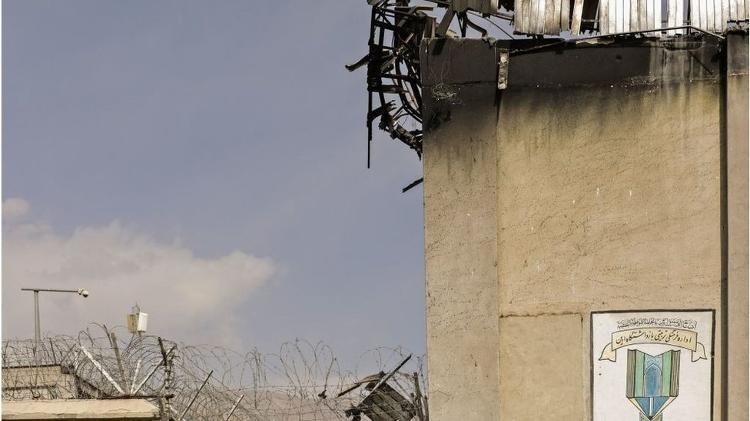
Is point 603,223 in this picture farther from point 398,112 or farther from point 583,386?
point 398,112

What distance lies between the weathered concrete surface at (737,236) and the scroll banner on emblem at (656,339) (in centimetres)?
36

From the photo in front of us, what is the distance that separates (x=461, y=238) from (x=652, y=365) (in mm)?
2509

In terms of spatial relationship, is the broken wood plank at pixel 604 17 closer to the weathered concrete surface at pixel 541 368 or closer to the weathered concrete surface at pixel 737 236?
the weathered concrete surface at pixel 737 236

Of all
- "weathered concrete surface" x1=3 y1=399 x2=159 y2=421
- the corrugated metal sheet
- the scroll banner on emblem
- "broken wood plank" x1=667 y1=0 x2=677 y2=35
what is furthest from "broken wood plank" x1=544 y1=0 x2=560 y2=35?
"weathered concrete surface" x1=3 y1=399 x2=159 y2=421

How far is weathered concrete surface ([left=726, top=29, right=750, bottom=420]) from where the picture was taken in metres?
11.9

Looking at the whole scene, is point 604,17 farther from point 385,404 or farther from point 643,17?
point 385,404

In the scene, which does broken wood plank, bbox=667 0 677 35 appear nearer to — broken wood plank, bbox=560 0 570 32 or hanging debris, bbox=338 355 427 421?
broken wood plank, bbox=560 0 570 32

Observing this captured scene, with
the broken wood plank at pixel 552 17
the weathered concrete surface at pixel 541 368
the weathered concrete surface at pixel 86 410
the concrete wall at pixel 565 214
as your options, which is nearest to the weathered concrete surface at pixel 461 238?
the concrete wall at pixel 565 214

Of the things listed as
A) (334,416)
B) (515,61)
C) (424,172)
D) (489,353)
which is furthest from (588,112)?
(334,416)

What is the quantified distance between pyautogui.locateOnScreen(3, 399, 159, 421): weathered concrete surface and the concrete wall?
3492mm

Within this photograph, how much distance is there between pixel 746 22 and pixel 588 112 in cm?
214

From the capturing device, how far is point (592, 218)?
12391 mm

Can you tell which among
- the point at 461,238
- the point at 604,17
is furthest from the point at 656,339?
the point at 604,17

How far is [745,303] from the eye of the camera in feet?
39.3
